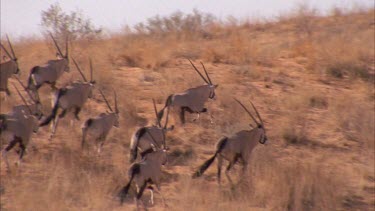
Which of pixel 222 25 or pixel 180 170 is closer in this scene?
pixel 180 170

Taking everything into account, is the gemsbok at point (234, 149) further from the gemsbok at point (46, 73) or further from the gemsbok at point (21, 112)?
the gemsbok at point (46, 73)

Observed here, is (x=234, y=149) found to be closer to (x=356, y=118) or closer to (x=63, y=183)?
(x=63, y=183)

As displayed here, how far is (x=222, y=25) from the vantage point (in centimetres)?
1988

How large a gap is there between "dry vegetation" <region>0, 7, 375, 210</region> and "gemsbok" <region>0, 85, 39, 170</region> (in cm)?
38

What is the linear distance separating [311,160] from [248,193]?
173 centimetres

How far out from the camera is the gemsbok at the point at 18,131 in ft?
27.8

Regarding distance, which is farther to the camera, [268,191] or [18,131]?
[268,191]

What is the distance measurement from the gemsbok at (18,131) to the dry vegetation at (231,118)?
0.38m

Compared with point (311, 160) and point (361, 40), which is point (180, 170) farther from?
point (361, 40)

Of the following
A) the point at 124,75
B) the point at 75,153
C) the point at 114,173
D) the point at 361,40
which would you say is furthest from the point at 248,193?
the point at 361,40

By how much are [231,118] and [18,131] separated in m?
4.05

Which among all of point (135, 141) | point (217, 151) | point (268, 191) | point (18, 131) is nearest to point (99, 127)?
point (135, 141)

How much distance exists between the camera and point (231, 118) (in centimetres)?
1136

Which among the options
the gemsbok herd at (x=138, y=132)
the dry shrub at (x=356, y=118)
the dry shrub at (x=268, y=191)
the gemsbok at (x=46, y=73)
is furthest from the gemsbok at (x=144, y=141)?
the dry shrub at (x=356, y=118)
